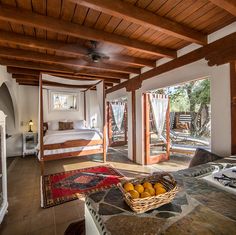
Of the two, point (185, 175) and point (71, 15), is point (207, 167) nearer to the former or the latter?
point (185, 175)

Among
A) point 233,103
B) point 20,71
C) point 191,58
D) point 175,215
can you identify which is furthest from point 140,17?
point 20,71

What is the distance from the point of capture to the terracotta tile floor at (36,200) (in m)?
1.94

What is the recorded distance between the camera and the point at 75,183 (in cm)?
309

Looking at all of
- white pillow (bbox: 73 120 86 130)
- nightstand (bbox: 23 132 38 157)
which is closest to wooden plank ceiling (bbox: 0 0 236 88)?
nightstand (bbox: 23 132 38 157)

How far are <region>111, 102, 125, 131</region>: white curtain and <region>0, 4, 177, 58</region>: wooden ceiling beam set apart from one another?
3958 mm

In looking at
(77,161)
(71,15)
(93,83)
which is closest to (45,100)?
(93,83)

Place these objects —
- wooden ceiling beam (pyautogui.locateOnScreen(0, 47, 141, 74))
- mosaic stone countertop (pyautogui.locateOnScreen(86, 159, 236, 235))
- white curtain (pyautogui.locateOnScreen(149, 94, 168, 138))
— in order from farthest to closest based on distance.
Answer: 1. white curtain (pyautogui.locateOnScreen(149, 94, 168, 138))
2. wooden ceiling beam (pyautogui.locateOnScreen(0, 47, 141, 74))
3. mosaic stone countertop (pyautogui.locateOnScreen(86, 159, 236, 235))

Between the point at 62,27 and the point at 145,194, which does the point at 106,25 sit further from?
the point at 145,194

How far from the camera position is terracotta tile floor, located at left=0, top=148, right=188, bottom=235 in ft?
6.37

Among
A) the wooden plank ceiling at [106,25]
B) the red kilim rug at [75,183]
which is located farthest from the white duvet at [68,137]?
the wooden plank ceiling at [106,25]

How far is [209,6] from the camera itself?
5.91 ft

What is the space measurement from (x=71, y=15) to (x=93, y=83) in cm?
265

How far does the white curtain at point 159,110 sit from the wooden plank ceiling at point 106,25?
1.67 meters

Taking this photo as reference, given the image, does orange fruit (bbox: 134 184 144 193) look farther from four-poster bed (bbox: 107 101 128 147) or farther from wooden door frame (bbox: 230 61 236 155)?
four-poster bed (bbox: 107 101 128 147)
